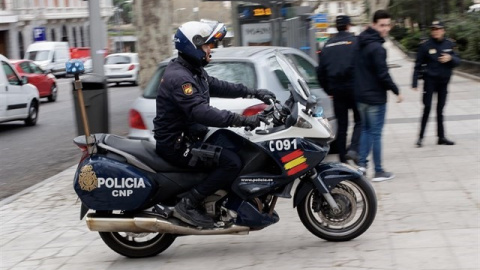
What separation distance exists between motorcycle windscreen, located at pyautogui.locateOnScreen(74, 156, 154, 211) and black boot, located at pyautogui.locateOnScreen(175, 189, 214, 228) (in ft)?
0.88

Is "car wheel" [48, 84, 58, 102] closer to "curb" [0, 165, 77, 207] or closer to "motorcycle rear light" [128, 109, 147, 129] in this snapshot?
"curb" [0, 165, 77, 207]

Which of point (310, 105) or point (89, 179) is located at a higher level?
point (310, 105)

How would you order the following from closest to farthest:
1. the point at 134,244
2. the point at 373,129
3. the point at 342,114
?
the point at 134,244
the point at 373,129
the point at 342,114

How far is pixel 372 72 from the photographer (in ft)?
30.9

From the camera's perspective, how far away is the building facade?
6200 cm

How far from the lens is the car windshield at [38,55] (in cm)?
4946

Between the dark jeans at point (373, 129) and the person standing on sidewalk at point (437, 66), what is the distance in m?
2.41

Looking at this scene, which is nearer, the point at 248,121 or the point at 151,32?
the point at 248,121

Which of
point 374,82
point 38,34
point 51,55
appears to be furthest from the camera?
point 38,34

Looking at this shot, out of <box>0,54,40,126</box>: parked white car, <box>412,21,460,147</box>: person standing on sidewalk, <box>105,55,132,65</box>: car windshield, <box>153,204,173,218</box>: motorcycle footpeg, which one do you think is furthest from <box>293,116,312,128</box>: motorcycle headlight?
<box>105,55,132,65</box>: car windshield

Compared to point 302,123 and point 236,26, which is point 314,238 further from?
point 236,26

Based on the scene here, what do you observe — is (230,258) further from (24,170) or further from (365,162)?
(24,170)

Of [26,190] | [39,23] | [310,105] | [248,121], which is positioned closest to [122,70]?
[26,190]

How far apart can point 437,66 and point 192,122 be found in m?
5.90
